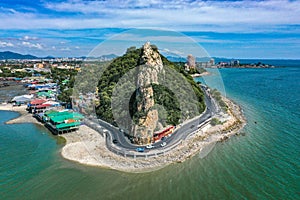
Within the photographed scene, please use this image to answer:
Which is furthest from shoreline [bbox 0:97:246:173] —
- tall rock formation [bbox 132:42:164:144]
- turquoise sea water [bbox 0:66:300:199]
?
tall rock formation [bbox 132:42:164:144]

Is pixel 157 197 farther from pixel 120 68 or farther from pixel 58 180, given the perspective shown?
pixel 120 68

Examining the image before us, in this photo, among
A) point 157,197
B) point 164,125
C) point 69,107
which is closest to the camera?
point 157,197

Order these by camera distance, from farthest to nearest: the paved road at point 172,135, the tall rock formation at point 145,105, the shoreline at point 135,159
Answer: the paved road at point 172,135 → the tall rock formation at point 145,105 → the shoreline at point 135,159

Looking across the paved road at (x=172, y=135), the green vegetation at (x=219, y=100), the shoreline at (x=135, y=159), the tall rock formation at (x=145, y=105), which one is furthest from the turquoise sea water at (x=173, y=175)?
the green vegetation at (x=219, y=100)

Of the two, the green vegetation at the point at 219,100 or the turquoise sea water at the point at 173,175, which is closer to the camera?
the turquoise sea water at the point at 173,175

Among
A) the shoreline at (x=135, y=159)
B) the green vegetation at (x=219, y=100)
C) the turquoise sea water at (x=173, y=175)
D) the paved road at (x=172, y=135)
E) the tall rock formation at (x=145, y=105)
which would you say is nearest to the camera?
the turquoise sea water at (x=173, y=175)

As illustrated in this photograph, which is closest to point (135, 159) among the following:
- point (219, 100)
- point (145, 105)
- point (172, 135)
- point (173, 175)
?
point (173, 175)

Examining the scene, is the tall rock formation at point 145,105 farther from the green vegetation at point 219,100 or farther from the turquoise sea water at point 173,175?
the green vegetation at point 219,100

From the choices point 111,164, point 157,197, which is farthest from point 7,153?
point 157,197
